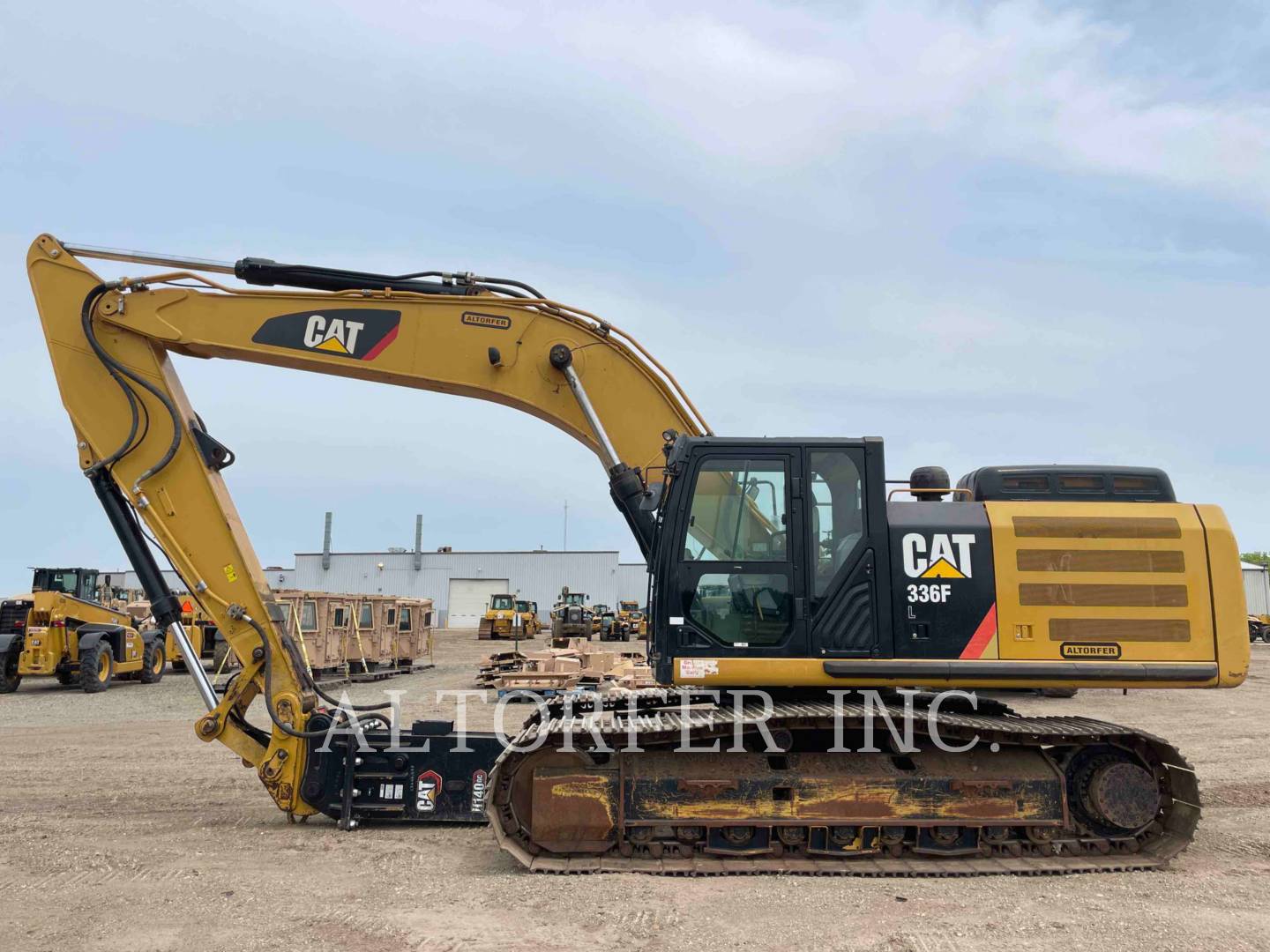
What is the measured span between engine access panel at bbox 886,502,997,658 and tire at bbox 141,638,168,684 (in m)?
21.5

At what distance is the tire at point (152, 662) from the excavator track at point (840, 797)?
775 inches

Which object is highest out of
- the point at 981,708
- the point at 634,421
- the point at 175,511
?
the point at 634,421

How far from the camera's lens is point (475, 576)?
6969cm

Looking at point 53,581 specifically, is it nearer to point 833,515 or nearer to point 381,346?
point 381,346

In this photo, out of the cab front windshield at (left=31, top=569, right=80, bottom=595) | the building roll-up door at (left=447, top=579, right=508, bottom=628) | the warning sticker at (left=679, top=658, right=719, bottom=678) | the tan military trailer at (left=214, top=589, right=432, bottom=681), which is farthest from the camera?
the building roll-up door at (left=447, top=579, right=508, bottom=628)

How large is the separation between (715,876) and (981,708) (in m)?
2.79

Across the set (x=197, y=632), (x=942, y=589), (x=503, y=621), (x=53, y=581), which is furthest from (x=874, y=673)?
(x=503, y=621)

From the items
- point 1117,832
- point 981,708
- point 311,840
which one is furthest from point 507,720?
point 1117,832

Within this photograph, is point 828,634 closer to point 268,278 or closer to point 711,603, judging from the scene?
point 711,603

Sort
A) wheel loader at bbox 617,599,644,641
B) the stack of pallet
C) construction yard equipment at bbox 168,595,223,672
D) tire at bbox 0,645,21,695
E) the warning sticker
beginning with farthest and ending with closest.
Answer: wheel loader at bbox 617,599,644,641 < construction yard equipment at bbox 168,595,223,672 < tire at bbox 0,645,21,695 < the stack of pallet < the warning sticker

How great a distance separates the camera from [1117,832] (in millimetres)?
7254

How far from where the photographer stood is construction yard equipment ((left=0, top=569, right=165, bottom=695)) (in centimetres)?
2170

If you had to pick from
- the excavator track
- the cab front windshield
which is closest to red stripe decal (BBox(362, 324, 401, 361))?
the excavator track

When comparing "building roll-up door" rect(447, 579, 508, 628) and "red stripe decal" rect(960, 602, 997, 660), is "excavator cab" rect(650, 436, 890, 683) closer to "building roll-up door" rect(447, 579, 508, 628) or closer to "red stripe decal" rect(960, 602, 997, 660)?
"red stripe decal" rect(960, 602, 997, 660)
